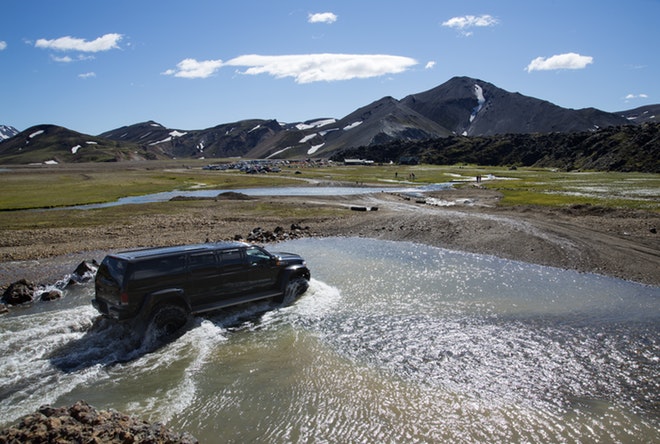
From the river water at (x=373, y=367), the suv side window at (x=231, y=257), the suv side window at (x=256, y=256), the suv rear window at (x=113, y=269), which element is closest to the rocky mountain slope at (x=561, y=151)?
the river water at (x=373, y=367)

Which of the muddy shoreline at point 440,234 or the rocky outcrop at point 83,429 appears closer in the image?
the rocky outcrop at point 83,429

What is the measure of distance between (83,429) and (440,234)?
27268mm

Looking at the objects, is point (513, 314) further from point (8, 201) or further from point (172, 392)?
point (8, 201)

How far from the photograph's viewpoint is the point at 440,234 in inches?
1255

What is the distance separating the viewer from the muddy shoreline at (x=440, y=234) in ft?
78.3

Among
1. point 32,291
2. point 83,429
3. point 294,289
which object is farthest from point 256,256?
point 32,291

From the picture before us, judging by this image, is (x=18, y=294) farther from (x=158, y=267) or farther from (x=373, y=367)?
(x=373, y=367)

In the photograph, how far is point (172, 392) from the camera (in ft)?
35.4

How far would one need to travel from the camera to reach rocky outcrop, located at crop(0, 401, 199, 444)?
7.08 meters

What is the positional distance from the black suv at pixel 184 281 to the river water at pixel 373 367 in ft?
2.18

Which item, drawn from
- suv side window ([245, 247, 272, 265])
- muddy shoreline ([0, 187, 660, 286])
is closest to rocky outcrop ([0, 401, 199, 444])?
suv side window ([245, 247, 272, 265])

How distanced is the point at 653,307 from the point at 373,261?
1272 centimetres

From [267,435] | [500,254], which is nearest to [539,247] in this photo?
[500,254]

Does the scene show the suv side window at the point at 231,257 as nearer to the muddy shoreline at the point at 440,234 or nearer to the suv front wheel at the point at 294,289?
the suv front wheel at the point at 294,289
